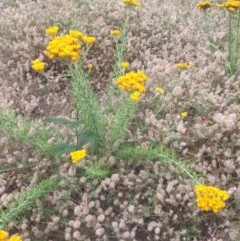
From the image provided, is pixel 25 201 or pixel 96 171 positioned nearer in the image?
pixel 25 201

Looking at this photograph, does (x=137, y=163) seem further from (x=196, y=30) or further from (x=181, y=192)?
(x=196, y=30)

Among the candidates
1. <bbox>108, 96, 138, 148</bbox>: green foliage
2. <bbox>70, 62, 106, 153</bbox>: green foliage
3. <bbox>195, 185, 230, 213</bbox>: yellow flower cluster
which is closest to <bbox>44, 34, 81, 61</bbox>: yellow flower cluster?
<bbox>70, 62, 106, 153</bbox>: green foliage

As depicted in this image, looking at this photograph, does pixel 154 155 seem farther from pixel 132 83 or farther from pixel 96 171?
pixel 132 83

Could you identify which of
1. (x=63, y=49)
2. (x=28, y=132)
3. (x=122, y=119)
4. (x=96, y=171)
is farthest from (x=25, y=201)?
(x=63, y=49)

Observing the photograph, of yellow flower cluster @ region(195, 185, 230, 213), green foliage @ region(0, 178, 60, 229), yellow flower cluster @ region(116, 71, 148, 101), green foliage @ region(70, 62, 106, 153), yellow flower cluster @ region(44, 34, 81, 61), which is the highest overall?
yellow flower cluster @ region(44, 34, 81, 61)

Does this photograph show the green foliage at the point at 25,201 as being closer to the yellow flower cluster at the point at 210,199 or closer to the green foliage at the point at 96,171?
the green foliage at the point at 96,171

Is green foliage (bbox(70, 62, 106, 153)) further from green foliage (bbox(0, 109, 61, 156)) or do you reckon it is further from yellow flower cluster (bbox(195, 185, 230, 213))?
yellow flower cluster (bbox(195, 185, 230, 213))

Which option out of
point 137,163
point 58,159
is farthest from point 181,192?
point 58,159
